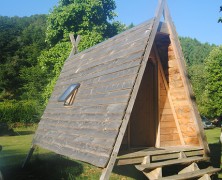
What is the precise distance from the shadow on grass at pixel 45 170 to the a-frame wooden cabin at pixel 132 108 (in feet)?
3.78

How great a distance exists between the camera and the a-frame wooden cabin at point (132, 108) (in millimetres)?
A: 6340

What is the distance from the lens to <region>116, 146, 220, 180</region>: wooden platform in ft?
22.4

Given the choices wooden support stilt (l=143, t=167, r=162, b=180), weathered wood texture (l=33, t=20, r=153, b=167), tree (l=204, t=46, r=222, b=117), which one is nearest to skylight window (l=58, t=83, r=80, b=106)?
weathered wood texture (l=33, t=20, r=153, b=167)

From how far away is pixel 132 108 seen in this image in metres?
6.77

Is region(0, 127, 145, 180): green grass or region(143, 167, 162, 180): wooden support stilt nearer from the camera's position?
region(143, 167, 162, 180): wooden support stilt

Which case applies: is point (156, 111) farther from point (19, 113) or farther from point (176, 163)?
point (19, 113)

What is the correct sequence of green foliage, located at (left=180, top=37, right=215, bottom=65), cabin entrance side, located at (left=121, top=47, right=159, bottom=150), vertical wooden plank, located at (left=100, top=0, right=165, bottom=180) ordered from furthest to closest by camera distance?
green foliage, located at (left=180, top=37, right=215, bottom=65) → cabin entrance side, located at (left=121, top=47, right=159, bottom=150) → vertical wooden plank, located at (left=100, top=0, right=165, bottom=180)

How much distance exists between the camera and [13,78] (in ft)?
171

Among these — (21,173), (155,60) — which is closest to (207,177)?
(155,60)

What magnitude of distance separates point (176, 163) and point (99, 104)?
2.45 meters

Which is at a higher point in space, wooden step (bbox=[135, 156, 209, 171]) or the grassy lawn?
wooden step (bbox=[135, 156, 209, 171])

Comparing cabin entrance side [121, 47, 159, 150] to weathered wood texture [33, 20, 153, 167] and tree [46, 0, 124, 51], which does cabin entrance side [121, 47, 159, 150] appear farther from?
tree [46, 0, 124, 51]

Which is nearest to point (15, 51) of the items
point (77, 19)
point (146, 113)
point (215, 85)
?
point (77, 19)

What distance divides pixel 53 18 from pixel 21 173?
876 inches
